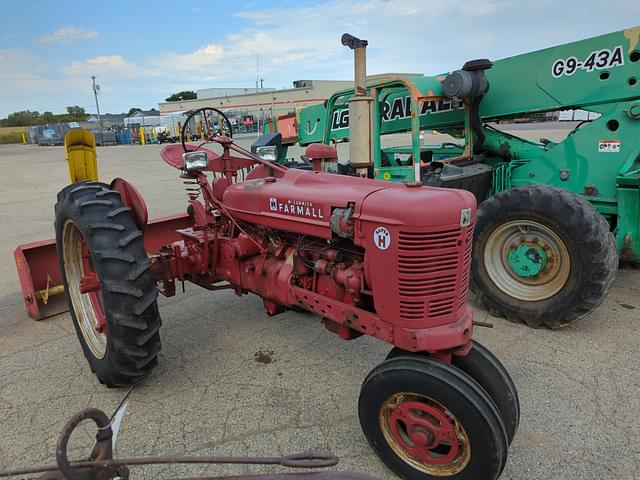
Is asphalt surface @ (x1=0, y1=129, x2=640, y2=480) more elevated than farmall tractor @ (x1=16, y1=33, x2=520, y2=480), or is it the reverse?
farmall tractor @ (x1=16, y1=33, x2=520, y2=480)

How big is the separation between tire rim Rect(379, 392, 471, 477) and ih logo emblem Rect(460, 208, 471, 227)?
0.77 meters

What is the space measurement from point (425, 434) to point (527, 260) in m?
2.12

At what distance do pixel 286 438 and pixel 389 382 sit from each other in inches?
29.2

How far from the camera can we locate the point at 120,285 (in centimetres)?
263

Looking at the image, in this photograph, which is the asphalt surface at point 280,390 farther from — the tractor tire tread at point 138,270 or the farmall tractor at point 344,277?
the tractor tire tread at point 138,270

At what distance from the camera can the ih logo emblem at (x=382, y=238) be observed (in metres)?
2.13

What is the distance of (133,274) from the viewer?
266 centimetres

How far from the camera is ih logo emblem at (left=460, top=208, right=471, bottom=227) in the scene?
6.85 feet

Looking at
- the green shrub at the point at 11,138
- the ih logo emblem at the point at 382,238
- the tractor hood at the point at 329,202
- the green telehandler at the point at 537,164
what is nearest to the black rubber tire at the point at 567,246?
the green telehandler at the point at 537,164

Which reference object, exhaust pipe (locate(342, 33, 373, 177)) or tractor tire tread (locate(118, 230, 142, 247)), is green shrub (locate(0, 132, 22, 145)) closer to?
exhaust pipe (locate(342, 33, 373, 177))

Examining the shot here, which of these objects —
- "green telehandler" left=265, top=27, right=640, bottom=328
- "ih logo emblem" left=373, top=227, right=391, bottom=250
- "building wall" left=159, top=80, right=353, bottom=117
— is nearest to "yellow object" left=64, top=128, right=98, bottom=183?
"green telehandler" left=265, top=27, right=640, bottom=328

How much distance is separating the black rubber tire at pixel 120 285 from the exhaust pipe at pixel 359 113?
190 cm

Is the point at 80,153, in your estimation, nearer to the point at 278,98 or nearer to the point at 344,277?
the point at 344,277

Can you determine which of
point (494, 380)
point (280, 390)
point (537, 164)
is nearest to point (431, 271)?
point (494, 380)
